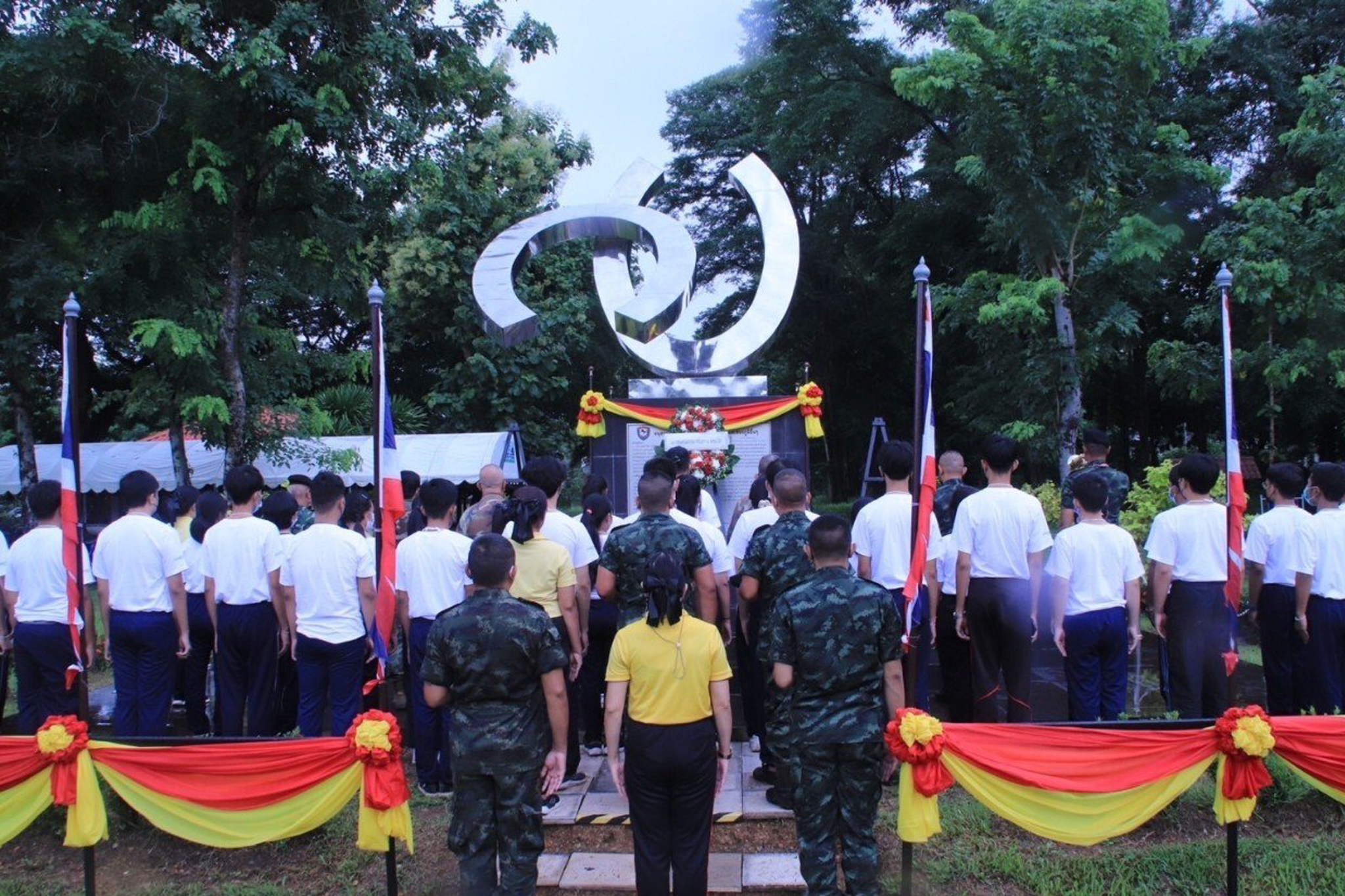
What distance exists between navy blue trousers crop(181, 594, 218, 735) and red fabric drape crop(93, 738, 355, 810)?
1769 mm

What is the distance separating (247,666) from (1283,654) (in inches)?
244

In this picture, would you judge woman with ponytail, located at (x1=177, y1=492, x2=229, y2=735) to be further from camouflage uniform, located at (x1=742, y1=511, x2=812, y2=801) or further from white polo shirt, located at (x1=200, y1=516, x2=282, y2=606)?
camouflage uniform, located at (x1=742, y1=511, x2=812, y2=801)

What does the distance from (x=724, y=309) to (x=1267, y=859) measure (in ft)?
88.5

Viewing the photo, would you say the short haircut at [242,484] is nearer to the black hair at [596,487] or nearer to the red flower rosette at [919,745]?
the black hair at [596,487]

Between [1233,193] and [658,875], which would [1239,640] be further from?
[1233,193]

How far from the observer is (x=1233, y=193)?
67.1 ft

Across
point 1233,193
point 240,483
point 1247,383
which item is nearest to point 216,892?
point 240,483

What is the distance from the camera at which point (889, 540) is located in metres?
5.13

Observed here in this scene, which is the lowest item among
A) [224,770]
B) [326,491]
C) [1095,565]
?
[224,770]

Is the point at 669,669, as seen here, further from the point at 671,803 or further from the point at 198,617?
the point at 198,617

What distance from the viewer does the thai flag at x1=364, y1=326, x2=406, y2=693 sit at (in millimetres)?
4121

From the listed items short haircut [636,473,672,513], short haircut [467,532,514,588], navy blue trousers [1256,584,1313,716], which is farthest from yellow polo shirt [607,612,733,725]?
navy blue trousers [1256,584,1313,716]

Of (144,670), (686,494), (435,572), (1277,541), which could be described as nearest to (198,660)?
(144,670)

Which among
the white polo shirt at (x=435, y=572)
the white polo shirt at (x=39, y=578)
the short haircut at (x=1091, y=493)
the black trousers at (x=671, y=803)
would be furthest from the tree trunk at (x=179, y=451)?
the short haircut at (x=1091, y=493)
